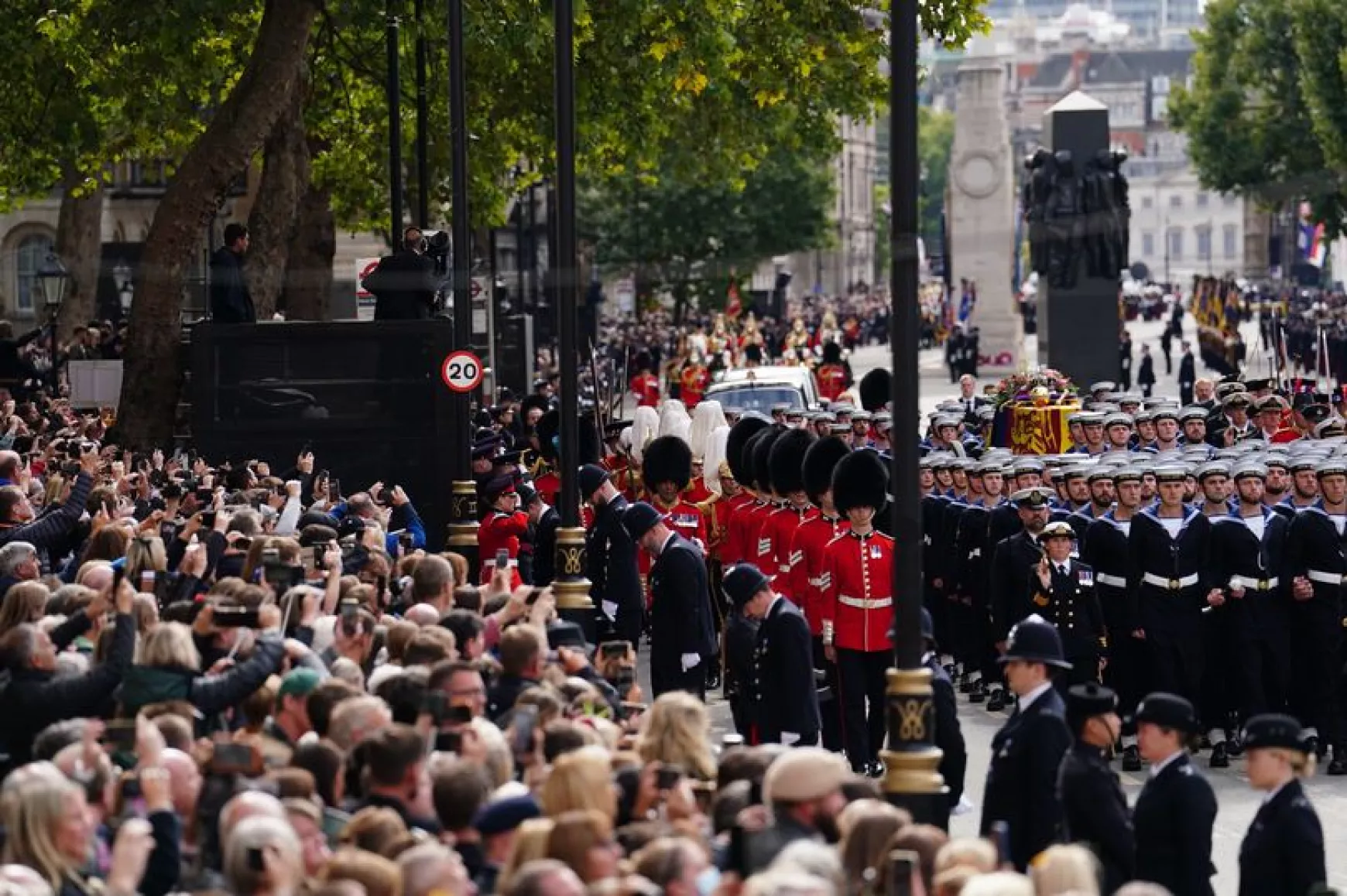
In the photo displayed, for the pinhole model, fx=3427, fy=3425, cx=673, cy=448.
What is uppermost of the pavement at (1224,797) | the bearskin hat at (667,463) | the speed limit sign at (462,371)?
the speed limit sign at (462,371)

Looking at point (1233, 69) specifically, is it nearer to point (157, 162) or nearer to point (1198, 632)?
point (157, 162)

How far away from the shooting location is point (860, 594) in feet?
62.0

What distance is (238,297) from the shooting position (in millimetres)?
27406

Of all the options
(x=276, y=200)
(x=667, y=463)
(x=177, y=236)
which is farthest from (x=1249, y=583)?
(x=276, y=200)

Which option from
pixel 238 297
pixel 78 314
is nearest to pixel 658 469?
pixel 238 297

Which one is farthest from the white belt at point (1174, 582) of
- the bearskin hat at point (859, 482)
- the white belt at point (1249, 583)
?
the bearskin hat at point (859, 482)

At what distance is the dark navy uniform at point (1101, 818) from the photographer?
12.5 meters

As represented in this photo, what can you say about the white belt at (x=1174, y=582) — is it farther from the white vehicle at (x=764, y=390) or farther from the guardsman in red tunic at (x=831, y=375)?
the guardsman in red tunic at (x=831, y=375)

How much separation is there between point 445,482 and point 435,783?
16.3 m

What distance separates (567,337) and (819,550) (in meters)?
1.94

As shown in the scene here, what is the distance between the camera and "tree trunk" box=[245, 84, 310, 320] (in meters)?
36.6

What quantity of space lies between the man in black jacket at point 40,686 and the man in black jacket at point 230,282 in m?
13.9

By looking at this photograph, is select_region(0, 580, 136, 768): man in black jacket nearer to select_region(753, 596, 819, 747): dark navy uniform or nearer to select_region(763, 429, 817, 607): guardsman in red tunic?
select_region(753, 596, 819, 747): dark navy uniform

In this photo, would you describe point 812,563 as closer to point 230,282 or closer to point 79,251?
point 230,282
